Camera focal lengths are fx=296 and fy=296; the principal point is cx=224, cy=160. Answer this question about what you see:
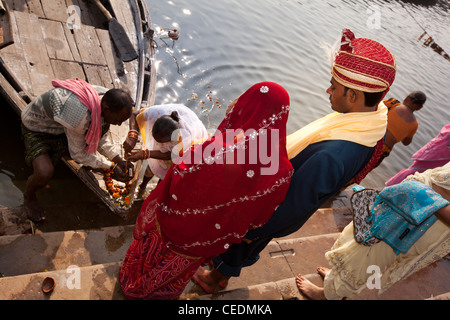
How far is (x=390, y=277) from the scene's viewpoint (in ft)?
8.54

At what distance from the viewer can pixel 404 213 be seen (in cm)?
224

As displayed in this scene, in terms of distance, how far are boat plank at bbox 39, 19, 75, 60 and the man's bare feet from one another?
430 cm

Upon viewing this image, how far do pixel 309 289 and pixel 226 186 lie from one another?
165 centimetres

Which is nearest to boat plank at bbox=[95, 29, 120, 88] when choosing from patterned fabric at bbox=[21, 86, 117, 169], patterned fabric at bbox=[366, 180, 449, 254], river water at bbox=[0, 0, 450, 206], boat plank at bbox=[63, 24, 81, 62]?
boat plank at bbox=[63, 24, 81, 62]

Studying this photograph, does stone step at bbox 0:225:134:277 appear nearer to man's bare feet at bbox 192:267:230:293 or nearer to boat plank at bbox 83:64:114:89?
man's bare feet at bbox 192:267:230:293

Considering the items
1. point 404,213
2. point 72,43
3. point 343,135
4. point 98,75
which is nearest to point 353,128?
point 343,135

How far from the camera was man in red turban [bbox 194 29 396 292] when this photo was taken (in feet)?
6.50

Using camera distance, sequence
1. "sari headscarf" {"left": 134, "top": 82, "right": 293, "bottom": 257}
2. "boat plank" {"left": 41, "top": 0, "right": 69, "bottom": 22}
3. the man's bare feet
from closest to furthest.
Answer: "sari headscarf" {"left": 134, "top": 82, "right": 293, "bottom": 257}
the man's bare feet
"boat plank" {"left": 41, "top": 0, "right": 69, "bottom": 22}

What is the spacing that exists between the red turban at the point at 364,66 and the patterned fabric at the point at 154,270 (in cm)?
173

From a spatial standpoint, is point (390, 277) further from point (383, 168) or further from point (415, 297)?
point (383, 168)

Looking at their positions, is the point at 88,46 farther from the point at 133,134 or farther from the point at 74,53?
the point at 133,134

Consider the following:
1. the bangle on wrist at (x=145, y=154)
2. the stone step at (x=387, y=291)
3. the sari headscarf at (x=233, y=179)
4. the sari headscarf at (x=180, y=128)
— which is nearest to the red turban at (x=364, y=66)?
the sari headscarf at (x=233, y=179)

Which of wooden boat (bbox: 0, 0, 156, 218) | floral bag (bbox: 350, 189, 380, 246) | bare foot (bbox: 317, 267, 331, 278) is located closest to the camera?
floral bag (bbox: 350, 189, 380, 246)

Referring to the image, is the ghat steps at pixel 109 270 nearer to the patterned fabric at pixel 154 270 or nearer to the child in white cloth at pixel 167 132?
the patterned fabric at pixel 154 270
